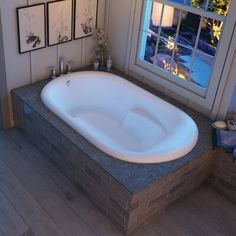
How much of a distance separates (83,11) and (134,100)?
953 millimetres

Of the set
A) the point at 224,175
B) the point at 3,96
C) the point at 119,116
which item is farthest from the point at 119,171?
the point at 3,96

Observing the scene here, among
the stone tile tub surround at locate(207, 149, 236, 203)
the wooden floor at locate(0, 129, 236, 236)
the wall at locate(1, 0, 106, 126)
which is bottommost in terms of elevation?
the wooden floor at locate(0, 129, 236, 236)

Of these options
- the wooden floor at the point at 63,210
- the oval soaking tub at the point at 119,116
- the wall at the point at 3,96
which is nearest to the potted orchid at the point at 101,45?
the oval soaking tub at the point at 119,116

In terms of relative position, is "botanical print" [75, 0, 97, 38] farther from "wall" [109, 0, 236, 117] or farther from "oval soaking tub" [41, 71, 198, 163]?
"oval soaking tub" [41, 71, 198, 163]

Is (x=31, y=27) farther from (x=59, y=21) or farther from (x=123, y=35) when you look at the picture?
(x=123, y=35)

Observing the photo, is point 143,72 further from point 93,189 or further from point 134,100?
point 93,189

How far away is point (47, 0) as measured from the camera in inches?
118

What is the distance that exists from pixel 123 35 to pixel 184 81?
2.58 ft

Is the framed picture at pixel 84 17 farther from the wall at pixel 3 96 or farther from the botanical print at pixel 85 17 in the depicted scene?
the wall at pixel 3 96

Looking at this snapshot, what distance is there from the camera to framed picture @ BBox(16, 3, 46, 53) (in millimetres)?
2879

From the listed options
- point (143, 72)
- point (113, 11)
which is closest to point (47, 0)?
point (113, 11)

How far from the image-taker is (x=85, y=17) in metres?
3.34

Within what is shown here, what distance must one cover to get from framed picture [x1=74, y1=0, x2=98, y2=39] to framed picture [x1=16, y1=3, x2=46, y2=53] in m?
0.36

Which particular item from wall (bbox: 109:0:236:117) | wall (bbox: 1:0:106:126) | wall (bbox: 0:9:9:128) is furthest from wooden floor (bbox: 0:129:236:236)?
wall (bbox: 109:0:236:117)
